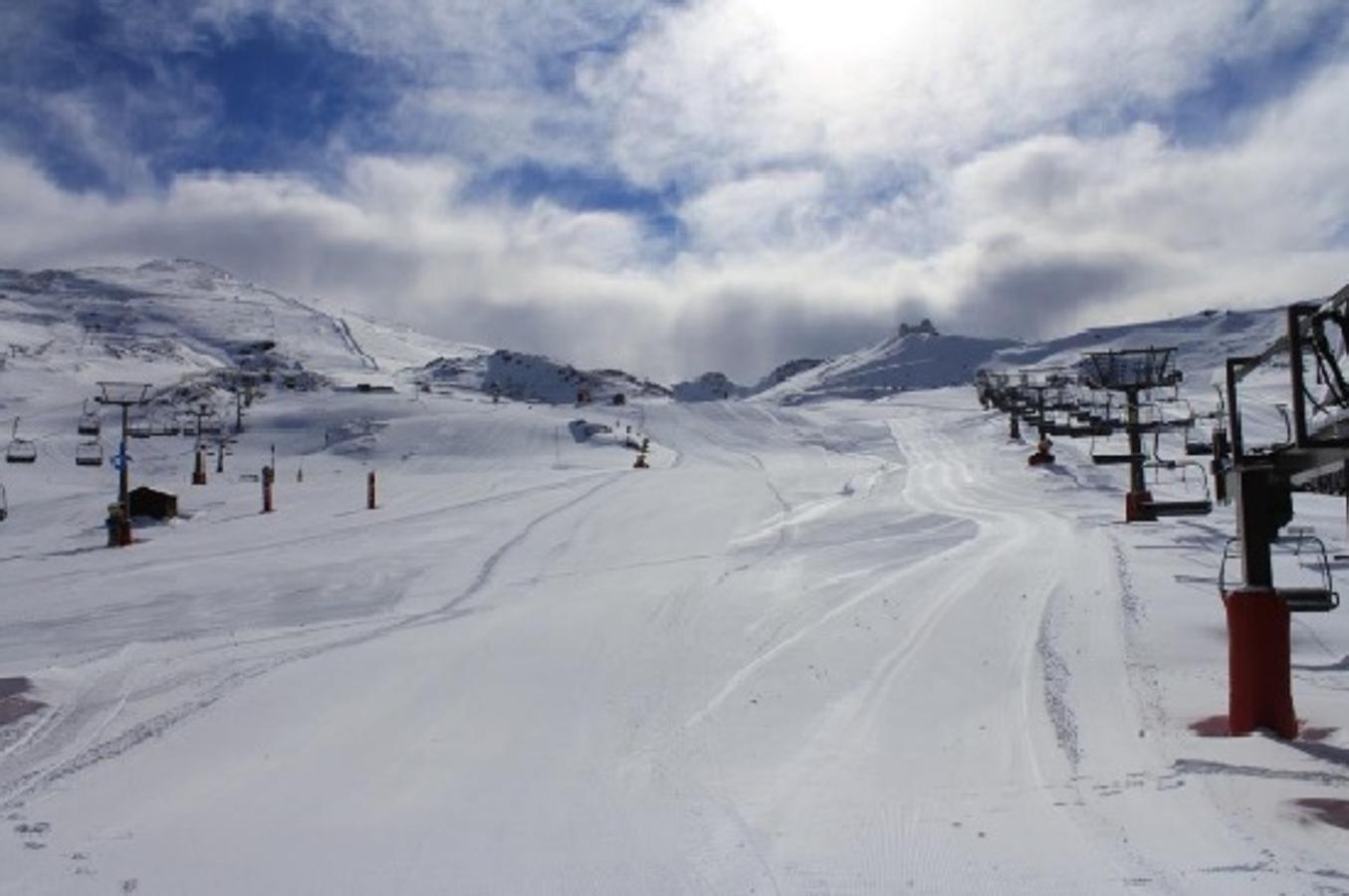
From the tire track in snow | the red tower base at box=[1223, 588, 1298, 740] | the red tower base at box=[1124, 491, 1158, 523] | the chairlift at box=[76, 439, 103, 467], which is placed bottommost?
the tire track in snow

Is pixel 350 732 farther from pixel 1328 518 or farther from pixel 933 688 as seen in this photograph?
pixel 1328 518

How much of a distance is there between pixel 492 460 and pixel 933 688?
57.4 meters

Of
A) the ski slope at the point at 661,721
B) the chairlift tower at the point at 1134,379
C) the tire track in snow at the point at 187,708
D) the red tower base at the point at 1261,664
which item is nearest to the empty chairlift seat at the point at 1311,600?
the ski slope at the point at 661,721

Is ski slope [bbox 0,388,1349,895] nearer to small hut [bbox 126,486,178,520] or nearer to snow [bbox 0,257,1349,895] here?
snow [bbox 0,257,1349,895]

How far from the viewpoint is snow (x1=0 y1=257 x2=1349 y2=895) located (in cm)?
609

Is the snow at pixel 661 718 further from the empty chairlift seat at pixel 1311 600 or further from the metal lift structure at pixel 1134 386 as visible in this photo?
the metal lift structure at pixel 1134 386

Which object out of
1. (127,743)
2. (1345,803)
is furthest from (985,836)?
(127,743)

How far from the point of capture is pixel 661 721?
920cm

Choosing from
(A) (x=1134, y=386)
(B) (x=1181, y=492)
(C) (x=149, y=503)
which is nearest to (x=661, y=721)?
(A) (x=1134, y=386)

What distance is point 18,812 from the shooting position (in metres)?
6.96

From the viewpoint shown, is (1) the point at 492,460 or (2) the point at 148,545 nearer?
(2) the point at 148,545

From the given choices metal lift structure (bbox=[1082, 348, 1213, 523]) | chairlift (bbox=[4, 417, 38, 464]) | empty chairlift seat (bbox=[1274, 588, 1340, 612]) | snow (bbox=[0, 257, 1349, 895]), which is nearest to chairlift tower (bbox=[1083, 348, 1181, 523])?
metal lift structure (bbox=[1082, 348, 1213, 523])

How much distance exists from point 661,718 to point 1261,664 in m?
4.08

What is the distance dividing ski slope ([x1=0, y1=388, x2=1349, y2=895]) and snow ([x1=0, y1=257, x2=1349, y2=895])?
1.5 inches
